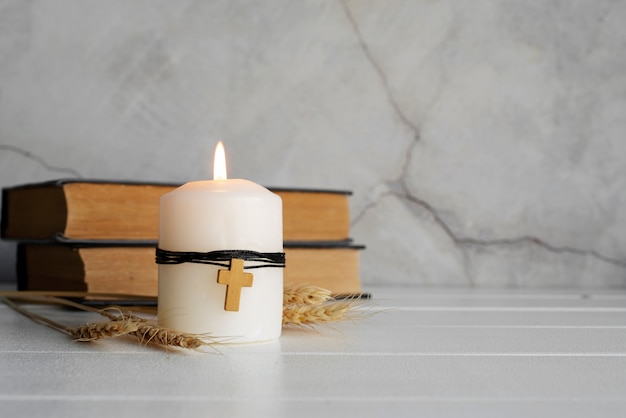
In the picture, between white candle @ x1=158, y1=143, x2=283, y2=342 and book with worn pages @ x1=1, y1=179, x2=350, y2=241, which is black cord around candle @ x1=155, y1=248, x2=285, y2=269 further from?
book with worn pages @ x1=1, y1=179, x2=350, y2=241

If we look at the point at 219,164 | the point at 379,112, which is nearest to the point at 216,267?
the point at 219,164

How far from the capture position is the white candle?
0.56 meters

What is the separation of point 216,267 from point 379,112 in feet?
2.45

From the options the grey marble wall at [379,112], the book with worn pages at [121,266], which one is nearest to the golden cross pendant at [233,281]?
the book with worn pages at [121,266]

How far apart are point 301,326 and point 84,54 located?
0.72 m

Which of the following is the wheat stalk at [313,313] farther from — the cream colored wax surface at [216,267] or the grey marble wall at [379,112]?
the grey marble wall at [379,112]

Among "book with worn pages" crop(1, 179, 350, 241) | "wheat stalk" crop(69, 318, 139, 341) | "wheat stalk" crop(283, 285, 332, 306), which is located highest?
"book with worn pages" crop(1, 179, 350, 241)

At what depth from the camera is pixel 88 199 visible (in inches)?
32.3

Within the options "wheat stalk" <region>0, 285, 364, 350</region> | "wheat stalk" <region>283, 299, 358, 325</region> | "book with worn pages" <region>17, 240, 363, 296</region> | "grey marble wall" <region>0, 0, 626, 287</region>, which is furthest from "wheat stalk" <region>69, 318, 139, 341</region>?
"grey marble wall" <region>0, 0, 626, 287</region>

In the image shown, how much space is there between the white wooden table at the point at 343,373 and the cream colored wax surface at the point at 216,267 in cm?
2

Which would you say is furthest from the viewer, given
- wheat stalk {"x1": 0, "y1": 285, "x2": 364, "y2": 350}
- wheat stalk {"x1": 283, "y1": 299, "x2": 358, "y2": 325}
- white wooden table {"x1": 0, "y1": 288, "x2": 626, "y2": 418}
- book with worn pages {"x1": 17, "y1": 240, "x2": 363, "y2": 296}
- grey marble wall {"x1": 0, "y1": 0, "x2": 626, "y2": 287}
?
grey marble wall {"x1": 0, "y1": 0, "x2": 626, "y2": 287}

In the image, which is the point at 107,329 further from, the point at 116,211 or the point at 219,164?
the point at 116,211

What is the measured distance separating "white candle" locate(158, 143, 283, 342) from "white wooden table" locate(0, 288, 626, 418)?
2 centimetres

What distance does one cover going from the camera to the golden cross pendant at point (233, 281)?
0.55 metres
